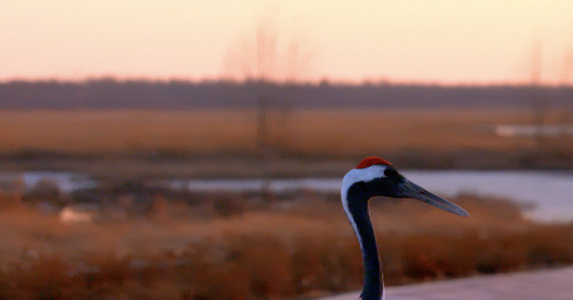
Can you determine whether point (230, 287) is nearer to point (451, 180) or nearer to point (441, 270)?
point (441, 270)

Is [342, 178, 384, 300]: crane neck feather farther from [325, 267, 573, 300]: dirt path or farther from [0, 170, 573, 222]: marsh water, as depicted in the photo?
[0, 170, 573, 222]: marsh water

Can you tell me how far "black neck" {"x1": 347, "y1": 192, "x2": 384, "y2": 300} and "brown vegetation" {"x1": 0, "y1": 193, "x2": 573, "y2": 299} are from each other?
3.86 m

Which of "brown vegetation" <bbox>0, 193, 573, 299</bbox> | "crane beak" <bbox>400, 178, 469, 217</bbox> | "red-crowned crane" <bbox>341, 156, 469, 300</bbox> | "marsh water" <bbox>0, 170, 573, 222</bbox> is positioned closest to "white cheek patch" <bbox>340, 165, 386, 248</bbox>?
"red-crowned crane" <bbox>341, 156, 469, 300</bbox>

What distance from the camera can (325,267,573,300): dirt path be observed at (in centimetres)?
766

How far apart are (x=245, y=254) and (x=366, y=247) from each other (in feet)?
16.4

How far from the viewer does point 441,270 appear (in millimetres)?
9438

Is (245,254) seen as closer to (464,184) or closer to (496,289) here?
(496,289)

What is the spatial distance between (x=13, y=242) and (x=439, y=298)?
5.35m

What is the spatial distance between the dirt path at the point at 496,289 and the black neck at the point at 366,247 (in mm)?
3361

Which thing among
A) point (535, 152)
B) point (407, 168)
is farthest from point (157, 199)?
point (535, 152)

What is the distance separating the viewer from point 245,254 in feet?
29.9

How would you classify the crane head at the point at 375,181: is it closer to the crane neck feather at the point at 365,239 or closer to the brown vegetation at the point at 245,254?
the crane neck feather at the point at 365,239

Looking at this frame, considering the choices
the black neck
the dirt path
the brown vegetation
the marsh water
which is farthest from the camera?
the marsh water

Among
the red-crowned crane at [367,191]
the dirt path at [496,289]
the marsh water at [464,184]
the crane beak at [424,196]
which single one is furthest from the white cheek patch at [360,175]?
the marsh water at [464,184]
